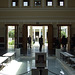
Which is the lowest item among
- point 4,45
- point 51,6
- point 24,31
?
point 4,45

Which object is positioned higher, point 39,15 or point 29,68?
point 39,15

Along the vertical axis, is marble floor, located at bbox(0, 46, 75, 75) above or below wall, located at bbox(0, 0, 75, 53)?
below

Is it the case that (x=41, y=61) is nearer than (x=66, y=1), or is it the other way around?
(x=41, y=61)

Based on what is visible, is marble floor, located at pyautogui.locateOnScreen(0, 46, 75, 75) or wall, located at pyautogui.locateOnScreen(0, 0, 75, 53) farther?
wall, located at pyautogui.locateOnScreen(0, 0, 75, 53)

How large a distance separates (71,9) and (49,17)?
8.88ft

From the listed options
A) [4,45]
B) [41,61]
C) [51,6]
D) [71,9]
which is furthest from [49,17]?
[41,61]

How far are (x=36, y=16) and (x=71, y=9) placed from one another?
13.6 ft

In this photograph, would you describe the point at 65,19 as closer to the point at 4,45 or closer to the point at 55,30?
the point at 55,30

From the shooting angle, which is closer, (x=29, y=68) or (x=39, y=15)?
(x=29, y=68)

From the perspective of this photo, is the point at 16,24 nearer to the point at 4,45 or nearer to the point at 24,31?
the point at 24,31

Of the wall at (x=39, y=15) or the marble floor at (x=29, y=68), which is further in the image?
the wall at (x=39, y=15)

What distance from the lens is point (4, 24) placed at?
20109mm

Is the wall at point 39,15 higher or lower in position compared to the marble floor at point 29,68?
higher

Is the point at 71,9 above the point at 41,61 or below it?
above
